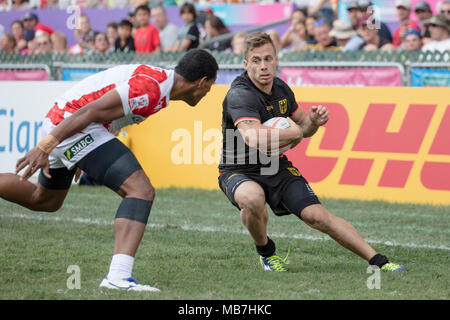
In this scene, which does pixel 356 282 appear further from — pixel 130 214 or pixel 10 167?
pixel 10 167

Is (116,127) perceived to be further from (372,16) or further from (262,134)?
(372,16)

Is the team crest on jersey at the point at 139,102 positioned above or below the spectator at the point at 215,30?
above

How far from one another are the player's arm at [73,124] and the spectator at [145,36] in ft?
30.9

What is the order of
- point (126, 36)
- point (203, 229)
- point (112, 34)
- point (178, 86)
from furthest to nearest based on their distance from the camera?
1. point (112, 34)
2. point (126, 36)
3. point (203, 229)
4. point (178, 86)

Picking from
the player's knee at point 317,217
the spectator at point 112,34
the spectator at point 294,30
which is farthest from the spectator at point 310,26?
the player's knee at point 317,217

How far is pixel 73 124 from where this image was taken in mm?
5410

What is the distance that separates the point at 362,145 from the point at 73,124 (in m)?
5.86

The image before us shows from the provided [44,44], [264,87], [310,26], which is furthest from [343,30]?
[264,87]

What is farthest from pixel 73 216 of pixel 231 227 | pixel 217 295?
pixel 217 295

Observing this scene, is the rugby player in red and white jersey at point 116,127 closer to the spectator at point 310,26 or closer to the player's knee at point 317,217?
the player's knee at point 317,217

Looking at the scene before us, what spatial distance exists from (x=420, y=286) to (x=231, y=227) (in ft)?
10.7

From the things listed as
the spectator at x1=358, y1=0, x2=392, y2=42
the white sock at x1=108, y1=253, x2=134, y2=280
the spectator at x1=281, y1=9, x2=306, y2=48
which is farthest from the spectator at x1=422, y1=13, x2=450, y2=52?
the white sock at x1=108, y1=253, x2=134, y2=280

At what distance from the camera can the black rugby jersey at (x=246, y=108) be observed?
247 inches
